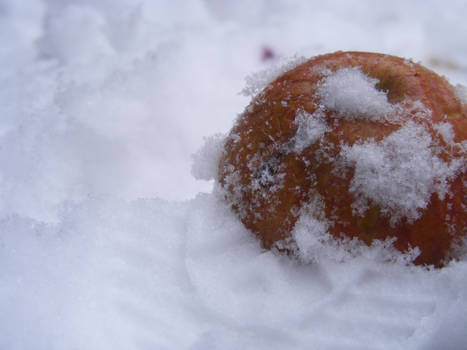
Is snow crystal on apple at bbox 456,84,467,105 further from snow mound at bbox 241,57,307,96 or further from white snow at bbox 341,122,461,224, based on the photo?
snow mound at bbox 241,57,307,96

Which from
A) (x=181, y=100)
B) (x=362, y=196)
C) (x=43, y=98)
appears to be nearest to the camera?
(x=362, y=196)

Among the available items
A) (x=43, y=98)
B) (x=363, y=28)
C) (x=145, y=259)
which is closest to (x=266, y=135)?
(x=145, y=259)

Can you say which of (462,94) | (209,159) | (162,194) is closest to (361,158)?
(462,94)

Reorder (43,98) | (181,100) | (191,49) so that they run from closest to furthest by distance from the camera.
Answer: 1. (43,98)
2. (181,100)
3. (191,49)

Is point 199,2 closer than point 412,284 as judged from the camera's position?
No

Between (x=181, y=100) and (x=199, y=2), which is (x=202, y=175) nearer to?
(x=181, y=100)

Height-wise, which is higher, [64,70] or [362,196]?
[64,70]

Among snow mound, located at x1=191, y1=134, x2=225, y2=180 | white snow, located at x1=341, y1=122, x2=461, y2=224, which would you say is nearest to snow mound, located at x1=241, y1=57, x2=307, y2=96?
snow mound, located at x1=191, y1=134, x2=225, y2=180

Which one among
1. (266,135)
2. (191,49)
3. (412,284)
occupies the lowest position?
(412,284)
